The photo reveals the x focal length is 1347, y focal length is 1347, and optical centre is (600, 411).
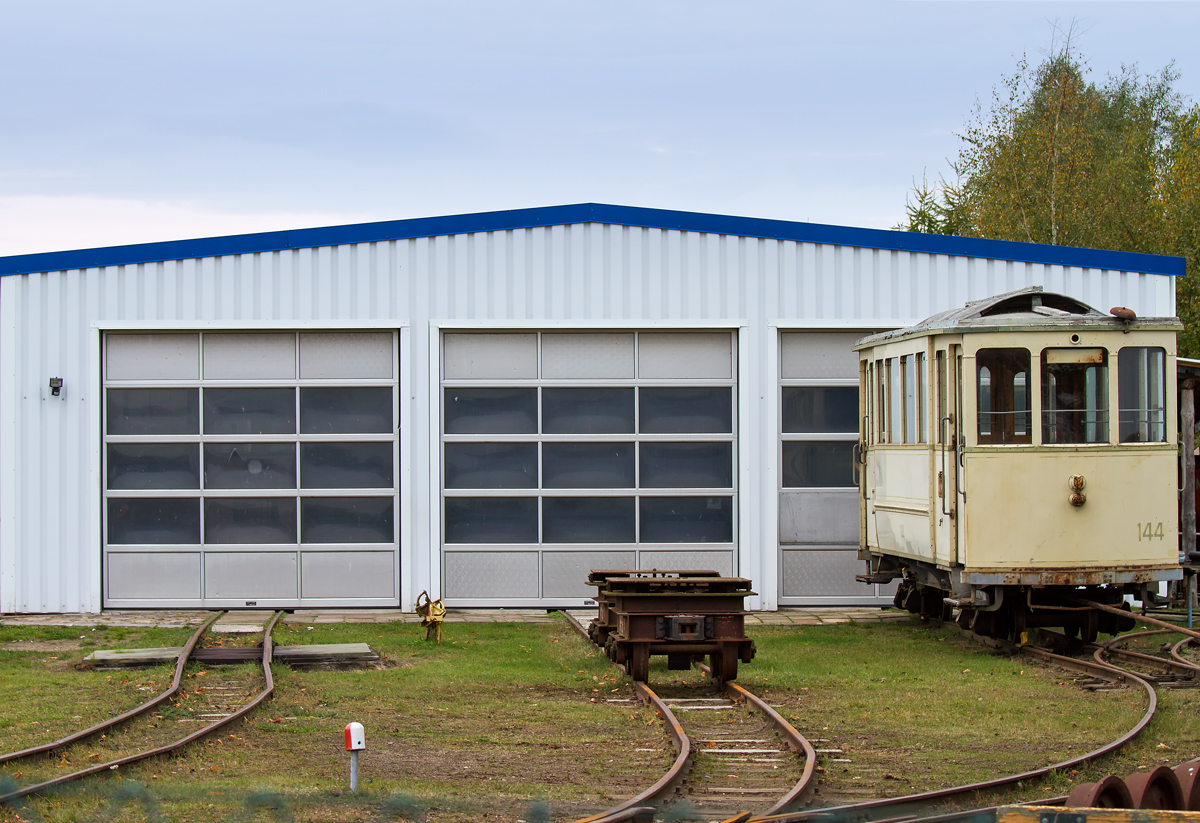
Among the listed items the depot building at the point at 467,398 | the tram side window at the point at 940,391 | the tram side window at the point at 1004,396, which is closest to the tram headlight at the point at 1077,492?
the tram side window at the point at 1004,396

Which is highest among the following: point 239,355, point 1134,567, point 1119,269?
point 1119,269

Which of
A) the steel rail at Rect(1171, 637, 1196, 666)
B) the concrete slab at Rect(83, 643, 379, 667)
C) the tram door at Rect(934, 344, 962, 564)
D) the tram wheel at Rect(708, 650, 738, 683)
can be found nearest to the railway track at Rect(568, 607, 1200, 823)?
the tram wheel at Rect(708, 650, 738, 683)

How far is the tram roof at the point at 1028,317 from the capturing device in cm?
1222

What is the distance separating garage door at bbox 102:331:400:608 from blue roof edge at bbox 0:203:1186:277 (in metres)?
1.07

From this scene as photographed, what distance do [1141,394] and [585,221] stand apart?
713 cm

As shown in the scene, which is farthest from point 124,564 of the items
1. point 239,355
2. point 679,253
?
point 679,253

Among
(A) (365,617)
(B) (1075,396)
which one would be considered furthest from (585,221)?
(B) (1075,396)

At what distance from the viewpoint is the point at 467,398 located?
1686 centimetres

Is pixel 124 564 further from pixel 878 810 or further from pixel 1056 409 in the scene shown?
pixel 878 810

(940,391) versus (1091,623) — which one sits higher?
(940,391)

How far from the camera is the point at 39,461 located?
53.8ft

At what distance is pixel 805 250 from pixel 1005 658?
6161 mm

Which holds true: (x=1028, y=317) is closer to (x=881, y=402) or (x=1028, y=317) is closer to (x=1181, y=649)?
(x=881, y=402)

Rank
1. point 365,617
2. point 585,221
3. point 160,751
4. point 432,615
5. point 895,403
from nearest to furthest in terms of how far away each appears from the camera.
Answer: point 160,751 → point 432,615 → point 895,403 → point 365,617 → point 585,221
